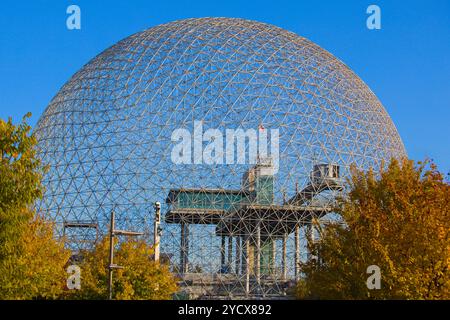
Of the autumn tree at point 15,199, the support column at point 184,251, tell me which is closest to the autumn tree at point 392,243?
the autumn tree at point 15,199

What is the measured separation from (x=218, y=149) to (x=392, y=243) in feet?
80.9

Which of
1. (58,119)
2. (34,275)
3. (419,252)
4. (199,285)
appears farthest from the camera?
(58,119)

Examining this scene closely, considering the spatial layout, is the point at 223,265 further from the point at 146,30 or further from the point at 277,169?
the point at 146,30

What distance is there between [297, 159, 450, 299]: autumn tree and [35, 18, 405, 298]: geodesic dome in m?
17.3

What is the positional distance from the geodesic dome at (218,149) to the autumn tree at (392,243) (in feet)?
56.9

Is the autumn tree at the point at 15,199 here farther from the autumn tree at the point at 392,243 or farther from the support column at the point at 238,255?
the support column at the point at 238,255

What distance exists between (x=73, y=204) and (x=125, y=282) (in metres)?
23.4

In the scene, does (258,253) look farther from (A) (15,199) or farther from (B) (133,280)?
(A) (15,199)

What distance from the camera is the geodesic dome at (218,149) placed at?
45.5m

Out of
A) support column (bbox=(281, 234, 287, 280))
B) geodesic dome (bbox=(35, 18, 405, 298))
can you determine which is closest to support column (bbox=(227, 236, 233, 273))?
geodesic dome (bbox=(35, 18, 405, 298))

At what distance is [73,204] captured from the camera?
164ft

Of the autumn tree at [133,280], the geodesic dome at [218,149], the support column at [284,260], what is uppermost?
the geodesic dome at [218,149]

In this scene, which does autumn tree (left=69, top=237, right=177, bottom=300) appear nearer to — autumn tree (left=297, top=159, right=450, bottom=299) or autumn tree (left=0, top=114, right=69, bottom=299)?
autumn tree (left=297, top=159, right=450, bottom=299)
